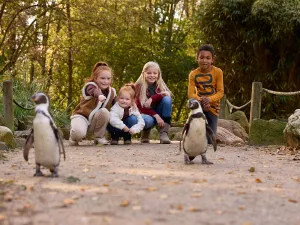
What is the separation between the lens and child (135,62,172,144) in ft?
26.5

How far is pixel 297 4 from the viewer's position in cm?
1277

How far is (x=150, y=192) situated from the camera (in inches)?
149

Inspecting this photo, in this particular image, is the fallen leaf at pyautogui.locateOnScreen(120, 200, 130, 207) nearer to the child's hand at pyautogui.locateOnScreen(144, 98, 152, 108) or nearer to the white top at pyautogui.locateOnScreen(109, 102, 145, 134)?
the white top at pyautogui.locateOnScreen(109, 102, 145, 134)

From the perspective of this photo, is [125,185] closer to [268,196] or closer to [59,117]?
[268,196]

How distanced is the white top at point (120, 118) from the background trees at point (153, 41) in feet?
18.7

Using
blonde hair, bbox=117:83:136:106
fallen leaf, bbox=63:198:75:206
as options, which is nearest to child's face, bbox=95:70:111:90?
blonde hair, bbox=117:83:136:106

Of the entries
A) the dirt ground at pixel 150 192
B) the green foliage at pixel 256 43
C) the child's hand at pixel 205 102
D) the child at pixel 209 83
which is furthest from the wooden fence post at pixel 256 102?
the green foliage at pixel 256 43

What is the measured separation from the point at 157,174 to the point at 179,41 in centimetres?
1694

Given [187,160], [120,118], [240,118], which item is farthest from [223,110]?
[187,160]

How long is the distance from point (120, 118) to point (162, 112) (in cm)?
77

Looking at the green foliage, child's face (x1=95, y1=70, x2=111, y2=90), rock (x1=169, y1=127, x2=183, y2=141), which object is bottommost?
rock (x1=169, y1=127, x2=183, y2=141)

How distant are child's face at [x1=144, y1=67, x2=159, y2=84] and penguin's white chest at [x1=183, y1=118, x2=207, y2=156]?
277cm

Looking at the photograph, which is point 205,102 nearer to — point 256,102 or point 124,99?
point 124,99

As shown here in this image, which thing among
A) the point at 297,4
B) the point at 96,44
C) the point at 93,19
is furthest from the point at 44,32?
the point at 297,4
